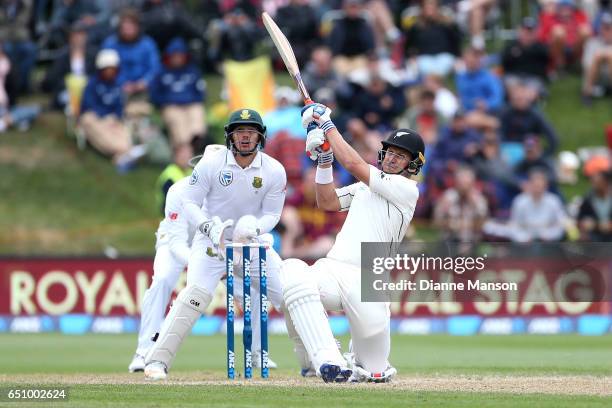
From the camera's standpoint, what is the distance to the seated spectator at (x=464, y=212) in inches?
Answer: 722

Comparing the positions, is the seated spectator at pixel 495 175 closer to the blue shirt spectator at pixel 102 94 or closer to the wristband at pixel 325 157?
the blue shirt spectator at pixel 102 94

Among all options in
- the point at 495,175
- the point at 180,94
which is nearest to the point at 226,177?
the point at 495,175

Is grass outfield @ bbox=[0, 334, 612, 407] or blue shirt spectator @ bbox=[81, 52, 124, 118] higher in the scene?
blue shirt spectator @ bbox=[81, 52, 124, 118]

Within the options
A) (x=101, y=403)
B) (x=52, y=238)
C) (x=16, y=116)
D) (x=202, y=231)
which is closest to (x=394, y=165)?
(x=202, y=231)

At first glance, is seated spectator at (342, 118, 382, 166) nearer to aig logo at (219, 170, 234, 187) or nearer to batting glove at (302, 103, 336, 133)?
aig logo at (219, 170, 234, 187)

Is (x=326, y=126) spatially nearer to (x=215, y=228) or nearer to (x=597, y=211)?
(x=215, y=228)

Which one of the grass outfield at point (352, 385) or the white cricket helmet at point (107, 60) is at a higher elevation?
the white cricket helmet at point (107, 60)

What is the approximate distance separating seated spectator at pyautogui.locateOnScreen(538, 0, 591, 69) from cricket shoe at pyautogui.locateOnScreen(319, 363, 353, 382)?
43.6 ft

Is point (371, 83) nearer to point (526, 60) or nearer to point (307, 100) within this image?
point (526, 60)

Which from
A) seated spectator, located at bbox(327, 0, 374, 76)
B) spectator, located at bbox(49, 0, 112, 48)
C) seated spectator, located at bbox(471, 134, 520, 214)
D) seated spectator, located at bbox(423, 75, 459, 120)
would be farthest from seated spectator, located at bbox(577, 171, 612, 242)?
spectator, located at bbox(49, 0, 112, 48)

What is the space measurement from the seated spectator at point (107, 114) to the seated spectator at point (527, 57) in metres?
5.84

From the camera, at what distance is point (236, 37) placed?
21.2 meters

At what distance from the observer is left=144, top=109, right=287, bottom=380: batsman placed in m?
10.6

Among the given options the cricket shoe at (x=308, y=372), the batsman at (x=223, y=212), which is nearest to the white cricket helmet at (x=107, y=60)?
the batsman at (x=223, y=212)
